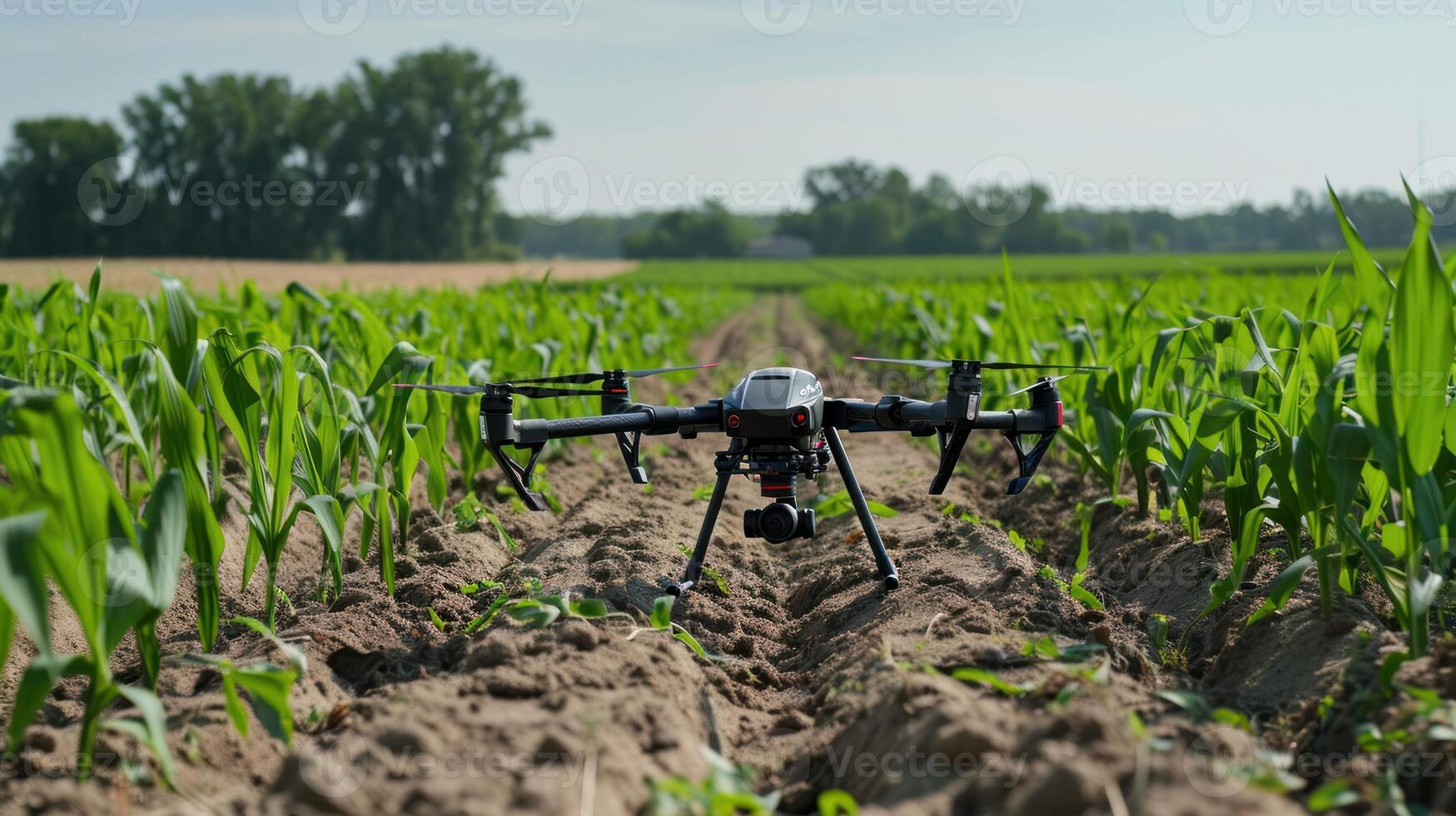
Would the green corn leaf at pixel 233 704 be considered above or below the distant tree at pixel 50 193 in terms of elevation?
below

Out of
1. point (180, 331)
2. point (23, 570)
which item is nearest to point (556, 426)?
point (23, 570)

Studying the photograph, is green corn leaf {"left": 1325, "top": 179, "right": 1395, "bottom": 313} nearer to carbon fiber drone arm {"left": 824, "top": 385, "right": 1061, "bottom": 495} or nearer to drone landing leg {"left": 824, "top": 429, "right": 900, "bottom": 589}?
carbon fiber drone arm {"left": 824, "top": 385, "right": 1061, "bottom": 495}

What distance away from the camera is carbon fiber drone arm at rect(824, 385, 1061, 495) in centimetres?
221

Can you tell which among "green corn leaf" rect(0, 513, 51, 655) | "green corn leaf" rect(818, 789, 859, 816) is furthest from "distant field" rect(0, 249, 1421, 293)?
"green corn leaf" rect(818, 789, 859, 816)

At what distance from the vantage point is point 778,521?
2.22 metres

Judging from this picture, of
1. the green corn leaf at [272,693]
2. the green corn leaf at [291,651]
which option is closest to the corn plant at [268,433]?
the green corn leaf at [291,651]

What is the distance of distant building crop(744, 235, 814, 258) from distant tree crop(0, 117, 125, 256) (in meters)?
46.0

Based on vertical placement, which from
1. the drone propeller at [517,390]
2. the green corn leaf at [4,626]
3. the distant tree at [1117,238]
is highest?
the distant tree at [1117,238]

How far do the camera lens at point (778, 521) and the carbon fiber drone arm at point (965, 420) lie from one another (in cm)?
33

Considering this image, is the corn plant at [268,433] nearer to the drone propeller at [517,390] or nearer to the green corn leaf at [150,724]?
the drone propeller at [517,390]

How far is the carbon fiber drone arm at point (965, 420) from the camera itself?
2.21 m

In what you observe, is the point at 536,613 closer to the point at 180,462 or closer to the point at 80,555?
the point at 180,462

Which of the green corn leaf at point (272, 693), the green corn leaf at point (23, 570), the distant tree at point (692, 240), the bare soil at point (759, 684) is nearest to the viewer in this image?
the green corn leaf at point (23, 570)

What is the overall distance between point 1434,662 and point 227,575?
3.52 metres
